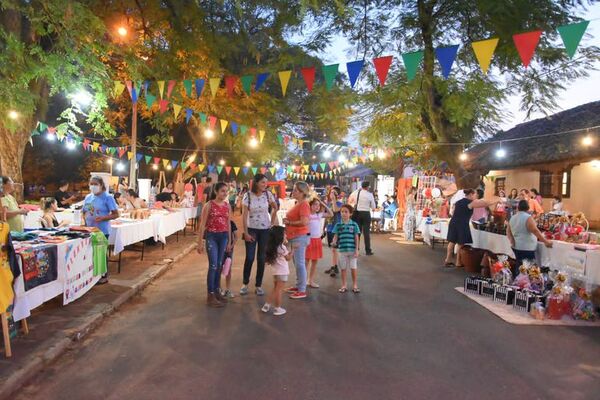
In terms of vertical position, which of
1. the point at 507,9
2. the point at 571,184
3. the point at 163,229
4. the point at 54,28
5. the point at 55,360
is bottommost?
the point at 55,360

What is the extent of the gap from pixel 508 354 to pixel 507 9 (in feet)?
30.9

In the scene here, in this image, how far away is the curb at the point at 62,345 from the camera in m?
3.76

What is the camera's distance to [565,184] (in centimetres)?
1984

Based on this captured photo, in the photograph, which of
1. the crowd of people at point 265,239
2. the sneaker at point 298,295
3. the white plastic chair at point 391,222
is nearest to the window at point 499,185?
the white plastic chair at point 391,222

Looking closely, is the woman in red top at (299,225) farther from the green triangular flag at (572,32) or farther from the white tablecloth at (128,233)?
the green triangular flag at (572,32)

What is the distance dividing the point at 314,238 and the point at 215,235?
2.21 meters

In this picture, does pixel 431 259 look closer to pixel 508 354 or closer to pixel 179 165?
pixel 508 354

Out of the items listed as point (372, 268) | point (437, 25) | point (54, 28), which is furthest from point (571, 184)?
point (54, 28)

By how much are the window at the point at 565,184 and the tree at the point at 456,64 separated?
659cm

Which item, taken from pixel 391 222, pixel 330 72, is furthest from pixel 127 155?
pixel 330 72

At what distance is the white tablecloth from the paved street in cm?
172

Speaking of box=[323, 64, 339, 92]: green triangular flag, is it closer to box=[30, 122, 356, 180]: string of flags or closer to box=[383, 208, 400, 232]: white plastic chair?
box=[30, 122, 356, 180]: string of flags

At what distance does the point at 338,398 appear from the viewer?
366 centimetres

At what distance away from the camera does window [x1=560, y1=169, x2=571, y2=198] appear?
19625 millimetres
